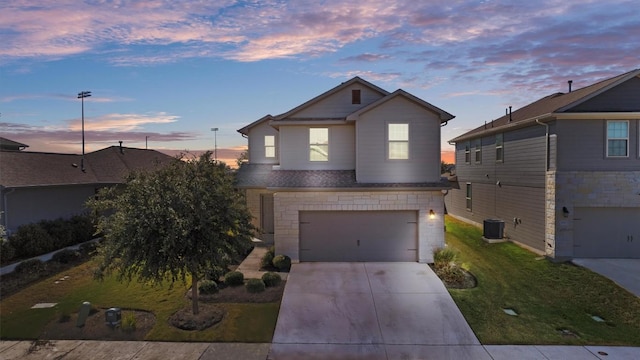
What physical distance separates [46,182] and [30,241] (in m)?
4.35

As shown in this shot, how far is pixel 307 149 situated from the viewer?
1529 cm

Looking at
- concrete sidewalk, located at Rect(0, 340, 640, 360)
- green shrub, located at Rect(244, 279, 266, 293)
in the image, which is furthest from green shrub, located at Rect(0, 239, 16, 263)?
green shrub, located at Rect(244, 279, 266, 293)

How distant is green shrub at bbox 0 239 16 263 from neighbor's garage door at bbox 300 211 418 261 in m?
12.8

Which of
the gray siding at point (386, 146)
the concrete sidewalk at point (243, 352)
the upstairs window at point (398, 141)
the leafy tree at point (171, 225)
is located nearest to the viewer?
the concrete sidewalk at point (243, 352)

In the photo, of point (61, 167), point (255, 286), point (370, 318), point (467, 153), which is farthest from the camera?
point (467, 153)

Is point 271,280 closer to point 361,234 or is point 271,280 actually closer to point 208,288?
point 208,288

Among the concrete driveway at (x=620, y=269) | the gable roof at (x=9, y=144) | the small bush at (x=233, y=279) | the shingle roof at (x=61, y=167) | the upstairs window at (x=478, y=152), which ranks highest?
the gable roof at (x=9, y=144)

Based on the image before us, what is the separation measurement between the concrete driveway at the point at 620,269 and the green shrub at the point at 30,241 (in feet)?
78.4

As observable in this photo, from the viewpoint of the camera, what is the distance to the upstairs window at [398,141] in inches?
553

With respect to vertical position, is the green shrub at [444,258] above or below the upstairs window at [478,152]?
below

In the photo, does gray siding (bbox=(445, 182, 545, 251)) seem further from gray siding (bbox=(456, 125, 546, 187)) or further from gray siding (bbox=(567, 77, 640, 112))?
gray siding (bbox=(567, 77, 640, 112))

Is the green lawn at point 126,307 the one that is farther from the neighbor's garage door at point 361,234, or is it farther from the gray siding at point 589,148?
the gray siding at point 589,148

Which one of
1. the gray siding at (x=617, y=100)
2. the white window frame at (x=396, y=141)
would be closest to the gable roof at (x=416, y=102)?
the white window frame at (x=396, y=141)

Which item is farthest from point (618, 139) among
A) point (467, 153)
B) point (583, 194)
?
point (467, 153)
